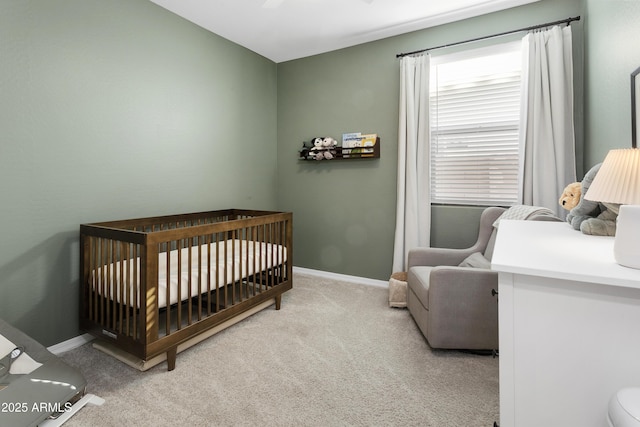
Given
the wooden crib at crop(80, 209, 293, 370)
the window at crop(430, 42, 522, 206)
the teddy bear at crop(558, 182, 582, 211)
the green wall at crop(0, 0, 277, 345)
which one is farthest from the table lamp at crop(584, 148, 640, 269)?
the green wall at crop(0, 0, 277, 345)

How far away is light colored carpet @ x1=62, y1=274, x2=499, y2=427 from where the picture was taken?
57.1 inches

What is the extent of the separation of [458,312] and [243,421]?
132 cm

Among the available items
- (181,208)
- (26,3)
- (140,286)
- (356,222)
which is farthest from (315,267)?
(26,3)

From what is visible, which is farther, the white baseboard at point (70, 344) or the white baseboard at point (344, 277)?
the white baseboard at point (344, 277)

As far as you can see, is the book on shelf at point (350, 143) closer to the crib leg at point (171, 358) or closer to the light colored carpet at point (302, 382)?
the light colored carpet at point (302, 382)

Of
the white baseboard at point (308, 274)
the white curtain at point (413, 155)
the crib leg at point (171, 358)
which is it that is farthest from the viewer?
the white curtain at point (413, 155)

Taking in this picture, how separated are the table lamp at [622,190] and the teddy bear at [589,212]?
210 mm

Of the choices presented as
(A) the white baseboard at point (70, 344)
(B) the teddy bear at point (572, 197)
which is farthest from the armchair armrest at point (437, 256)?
(A) the white baseboard at point (70, 344)

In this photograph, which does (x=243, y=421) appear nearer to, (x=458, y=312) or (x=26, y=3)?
(x=458, y=312)

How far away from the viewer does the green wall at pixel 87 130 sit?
1837 mm

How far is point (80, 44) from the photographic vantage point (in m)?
2.08

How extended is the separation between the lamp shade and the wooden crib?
190 cm

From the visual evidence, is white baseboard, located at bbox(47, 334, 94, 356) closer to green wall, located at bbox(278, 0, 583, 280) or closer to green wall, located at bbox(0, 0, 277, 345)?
green wall, located at bbox(0, 0, 277, 345)

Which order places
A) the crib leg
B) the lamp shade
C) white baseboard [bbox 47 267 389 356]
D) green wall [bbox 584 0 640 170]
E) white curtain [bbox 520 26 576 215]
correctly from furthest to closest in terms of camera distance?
white curtain [bbox 520 26 576 215], white baseboard [bbox 47 267 389 356], the crib leg, green wall [bbox 584 0 640 170], the lamp shade
